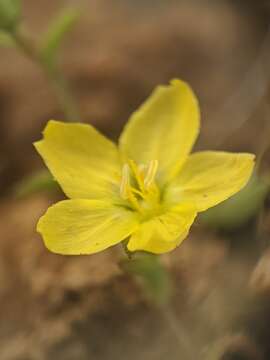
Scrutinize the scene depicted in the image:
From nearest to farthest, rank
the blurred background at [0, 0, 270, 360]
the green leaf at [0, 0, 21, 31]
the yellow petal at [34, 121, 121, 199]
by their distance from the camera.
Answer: the yellow petal at [34, 121, 121, 199], the blurred background at [0, 0, 270, 360], the green leaf at [0, 0, 21, 31]

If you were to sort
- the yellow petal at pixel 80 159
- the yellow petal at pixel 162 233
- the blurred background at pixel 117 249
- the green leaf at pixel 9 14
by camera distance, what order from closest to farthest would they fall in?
the yellow petal at pixel 162 233
the yellow petal at pixel 80 159
the blurred background at pixel 117 249
the green leaf at pixel 9 14

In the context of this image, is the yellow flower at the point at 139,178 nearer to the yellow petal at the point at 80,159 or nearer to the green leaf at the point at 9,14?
the yellow petal at the point at 80,159

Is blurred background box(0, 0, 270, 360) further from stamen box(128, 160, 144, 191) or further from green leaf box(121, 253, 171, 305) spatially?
stamen box(128, 160, 144, 191)

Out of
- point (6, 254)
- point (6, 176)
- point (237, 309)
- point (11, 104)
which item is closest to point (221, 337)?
point (237, 309)

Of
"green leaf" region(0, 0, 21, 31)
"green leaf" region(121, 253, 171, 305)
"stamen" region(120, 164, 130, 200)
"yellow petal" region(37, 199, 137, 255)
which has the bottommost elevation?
"green leaf" region(121, 253, 171, 305)

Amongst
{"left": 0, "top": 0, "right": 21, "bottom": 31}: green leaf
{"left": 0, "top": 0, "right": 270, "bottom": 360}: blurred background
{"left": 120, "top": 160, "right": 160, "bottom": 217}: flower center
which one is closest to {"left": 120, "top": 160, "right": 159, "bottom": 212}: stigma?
{"left": 120, "top": 160, "right": 160, "bottom": 217}: flower center

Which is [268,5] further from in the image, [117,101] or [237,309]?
[237,309]

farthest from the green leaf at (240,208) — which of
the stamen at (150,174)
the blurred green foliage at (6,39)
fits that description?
the blurred green foliage at (6,39)
